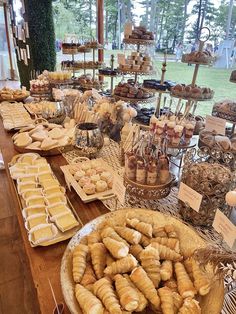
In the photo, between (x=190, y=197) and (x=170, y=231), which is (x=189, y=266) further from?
(x=190, y=197)

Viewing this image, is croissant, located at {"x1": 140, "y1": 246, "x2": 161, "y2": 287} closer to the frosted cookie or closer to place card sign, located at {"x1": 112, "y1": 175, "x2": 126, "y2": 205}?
place card sign, located at {"x1": 112, "y1": 175, "x2": 126, "y2": 205}

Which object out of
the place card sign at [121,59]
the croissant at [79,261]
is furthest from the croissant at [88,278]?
the place card sign at [121,59]

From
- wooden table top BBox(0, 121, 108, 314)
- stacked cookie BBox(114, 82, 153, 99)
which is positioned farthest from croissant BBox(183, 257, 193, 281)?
stacked cookie BBox(114, 82, 153, 99)

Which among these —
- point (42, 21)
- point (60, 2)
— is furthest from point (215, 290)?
point (60, 2)

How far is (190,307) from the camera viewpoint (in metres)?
0.54

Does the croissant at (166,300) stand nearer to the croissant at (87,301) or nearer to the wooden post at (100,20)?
the croissant at (87,301)

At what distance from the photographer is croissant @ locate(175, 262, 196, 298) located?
582mm

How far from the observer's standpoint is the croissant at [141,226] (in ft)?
2.41

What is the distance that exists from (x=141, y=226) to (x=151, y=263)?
0.46ft

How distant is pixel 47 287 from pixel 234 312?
48 centimetres

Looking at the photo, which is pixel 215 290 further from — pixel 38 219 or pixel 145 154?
pixel 38 219

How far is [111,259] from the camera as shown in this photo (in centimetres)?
67

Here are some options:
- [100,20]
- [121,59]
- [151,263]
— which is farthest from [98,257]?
[100,20]

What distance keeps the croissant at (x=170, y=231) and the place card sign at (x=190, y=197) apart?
10cm
